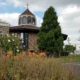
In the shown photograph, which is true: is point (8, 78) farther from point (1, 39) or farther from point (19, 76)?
point (1, 39)

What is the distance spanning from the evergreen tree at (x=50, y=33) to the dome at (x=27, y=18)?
11.2 metres

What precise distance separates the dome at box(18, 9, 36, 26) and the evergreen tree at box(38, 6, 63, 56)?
1116cm

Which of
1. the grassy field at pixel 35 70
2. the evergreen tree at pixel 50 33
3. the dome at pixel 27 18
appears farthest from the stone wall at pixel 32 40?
the grassy field at pixel 35 70

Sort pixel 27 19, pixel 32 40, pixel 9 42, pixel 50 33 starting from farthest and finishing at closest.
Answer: pixel 27 19
pixel 32 40
pixel 50 33
pixel 9 42

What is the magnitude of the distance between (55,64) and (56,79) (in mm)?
554

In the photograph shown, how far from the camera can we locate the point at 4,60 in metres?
6.09

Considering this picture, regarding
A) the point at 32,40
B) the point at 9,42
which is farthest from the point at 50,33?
the point at 9,42

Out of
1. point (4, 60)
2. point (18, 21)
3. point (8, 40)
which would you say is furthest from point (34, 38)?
point (4, 60)

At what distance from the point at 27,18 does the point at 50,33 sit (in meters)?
13.6

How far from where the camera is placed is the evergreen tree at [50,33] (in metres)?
29.9

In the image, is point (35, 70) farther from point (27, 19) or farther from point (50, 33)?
point (27, 19)

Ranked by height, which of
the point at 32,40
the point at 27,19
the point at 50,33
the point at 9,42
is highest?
the point at 27,19

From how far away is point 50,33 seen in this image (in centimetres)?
2988

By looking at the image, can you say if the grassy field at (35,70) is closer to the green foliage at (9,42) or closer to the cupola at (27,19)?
the green foliage at (9,42)
